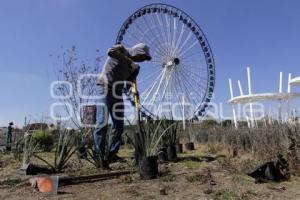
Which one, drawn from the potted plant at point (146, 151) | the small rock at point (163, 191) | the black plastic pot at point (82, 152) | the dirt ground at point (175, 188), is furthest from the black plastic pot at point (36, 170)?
the small rock at point (163, 191)

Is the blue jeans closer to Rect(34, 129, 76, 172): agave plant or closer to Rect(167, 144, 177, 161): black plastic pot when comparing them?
Rect(34, 129, 76, 172): agave plant

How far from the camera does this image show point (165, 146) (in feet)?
15.5

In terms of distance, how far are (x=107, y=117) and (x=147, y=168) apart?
121cm

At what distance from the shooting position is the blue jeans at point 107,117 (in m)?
4.00

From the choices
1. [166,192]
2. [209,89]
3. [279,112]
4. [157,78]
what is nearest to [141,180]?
[166,192]

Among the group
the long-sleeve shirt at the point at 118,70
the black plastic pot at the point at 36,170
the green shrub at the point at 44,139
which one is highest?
the long-sleeve shirt at the point at 118,70

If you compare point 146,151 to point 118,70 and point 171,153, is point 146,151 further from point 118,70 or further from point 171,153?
point 171,153

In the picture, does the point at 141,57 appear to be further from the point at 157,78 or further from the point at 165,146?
the point at 157,78

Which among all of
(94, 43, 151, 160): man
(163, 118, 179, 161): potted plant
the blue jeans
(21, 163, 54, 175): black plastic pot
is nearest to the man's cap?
(94, 43, 151, 160): man

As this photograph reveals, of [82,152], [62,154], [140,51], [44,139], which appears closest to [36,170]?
[62,154]

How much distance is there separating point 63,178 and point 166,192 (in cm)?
88

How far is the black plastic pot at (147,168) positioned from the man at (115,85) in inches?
37.4

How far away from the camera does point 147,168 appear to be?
10.0 feet

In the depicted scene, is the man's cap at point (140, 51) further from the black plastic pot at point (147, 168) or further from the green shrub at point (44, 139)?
the green shrub at point (44, 139)
